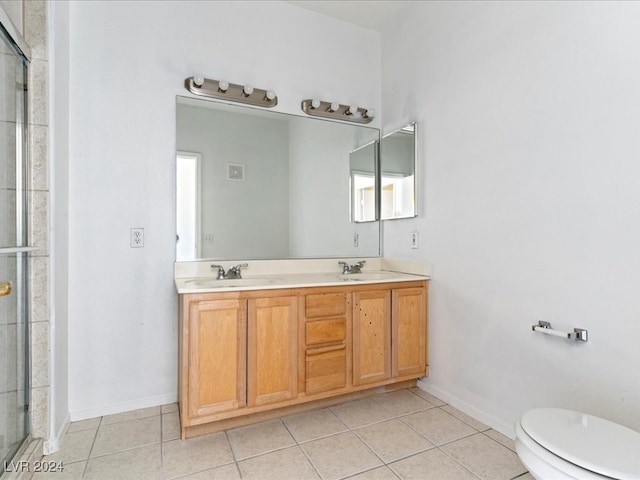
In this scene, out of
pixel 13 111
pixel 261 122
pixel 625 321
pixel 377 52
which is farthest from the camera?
pixel 377 52

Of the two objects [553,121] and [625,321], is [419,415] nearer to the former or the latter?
[625,321]

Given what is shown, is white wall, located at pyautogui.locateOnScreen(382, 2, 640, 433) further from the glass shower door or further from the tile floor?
the glass shower door

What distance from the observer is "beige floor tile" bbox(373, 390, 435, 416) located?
2.14 m

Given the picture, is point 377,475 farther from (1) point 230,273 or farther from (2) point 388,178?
(2) point 388,178

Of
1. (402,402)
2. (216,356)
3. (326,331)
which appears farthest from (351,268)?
(216,356)

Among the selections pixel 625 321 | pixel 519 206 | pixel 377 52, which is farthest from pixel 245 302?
pixel 377 52

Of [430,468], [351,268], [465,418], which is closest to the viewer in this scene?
[430,468]

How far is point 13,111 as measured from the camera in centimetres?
155

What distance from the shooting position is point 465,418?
2.04 meters

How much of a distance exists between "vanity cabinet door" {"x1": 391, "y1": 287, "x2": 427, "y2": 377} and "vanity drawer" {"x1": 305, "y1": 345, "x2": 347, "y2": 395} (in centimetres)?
38

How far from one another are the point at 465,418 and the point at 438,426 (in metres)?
0.21

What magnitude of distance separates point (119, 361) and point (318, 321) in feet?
4.05

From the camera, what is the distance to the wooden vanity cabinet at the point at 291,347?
1.77m

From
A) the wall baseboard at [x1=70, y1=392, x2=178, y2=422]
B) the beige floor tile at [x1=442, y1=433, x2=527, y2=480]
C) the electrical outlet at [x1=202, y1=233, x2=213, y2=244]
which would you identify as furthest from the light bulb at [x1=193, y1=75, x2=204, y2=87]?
the beige floor tile at [x1=442, y1=433, x2=527, y2=480]
